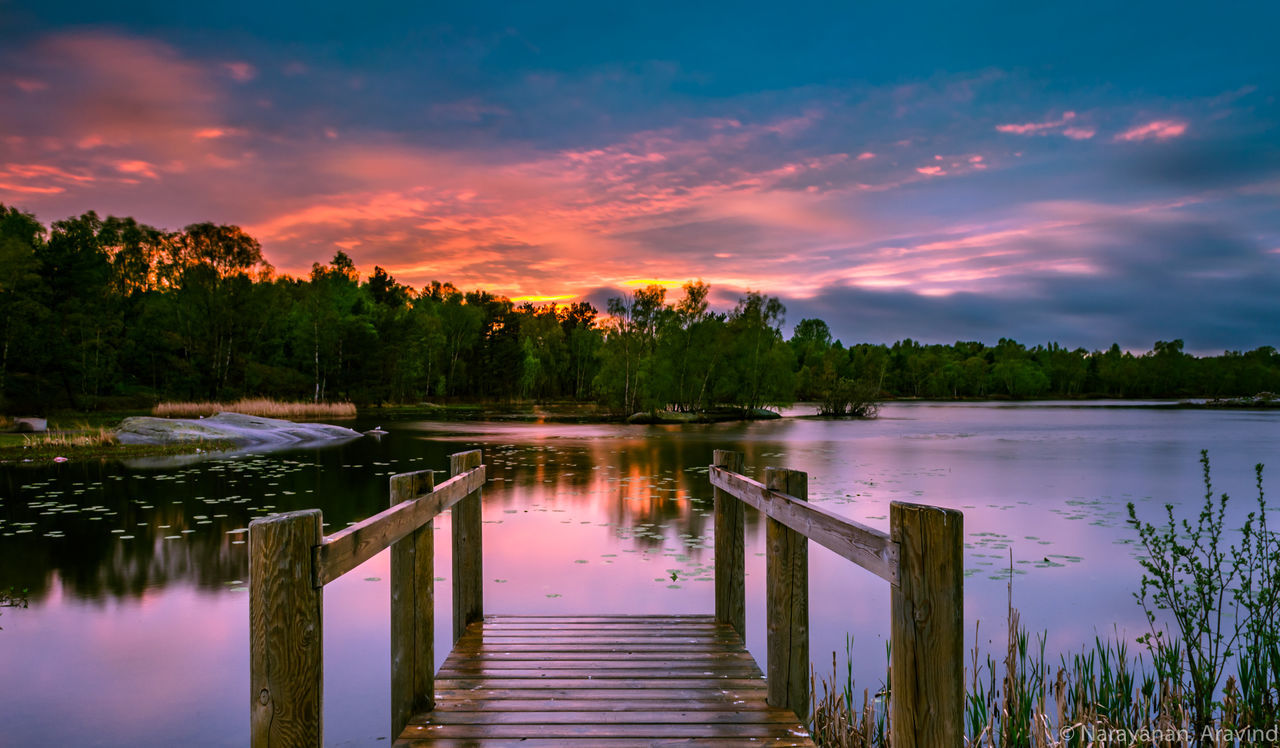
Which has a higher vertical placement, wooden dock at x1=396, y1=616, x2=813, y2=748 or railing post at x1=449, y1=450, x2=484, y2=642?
railing post at x1=449, y1=450, x2=484, y2=642

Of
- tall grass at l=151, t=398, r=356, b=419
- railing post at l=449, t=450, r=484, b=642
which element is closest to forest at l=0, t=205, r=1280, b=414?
tall grass at l=151, t=398, r=356, b=419

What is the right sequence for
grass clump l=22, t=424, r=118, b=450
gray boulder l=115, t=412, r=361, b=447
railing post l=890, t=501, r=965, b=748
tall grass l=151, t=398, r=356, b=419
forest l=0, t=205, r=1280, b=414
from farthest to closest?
forest l=0, t=205, r=1280, b=414 < tall grass l=151, t=398, r=356, b=419 < gray boulder l=115, t=412, r=361, b=447 < grass clump l=22, t=424, r=118, b=450 < railing post l=890, t=501, r=965, b=748

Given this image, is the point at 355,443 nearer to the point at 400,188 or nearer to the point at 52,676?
the point at 400,188

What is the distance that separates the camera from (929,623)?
7.81 ft

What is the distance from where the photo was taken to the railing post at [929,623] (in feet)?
7.71

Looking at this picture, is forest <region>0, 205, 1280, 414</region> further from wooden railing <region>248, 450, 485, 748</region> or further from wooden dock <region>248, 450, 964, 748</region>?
wooden railing <region>248, 450, 485, 748</region>

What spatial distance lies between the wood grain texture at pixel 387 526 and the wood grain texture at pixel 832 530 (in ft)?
6.30

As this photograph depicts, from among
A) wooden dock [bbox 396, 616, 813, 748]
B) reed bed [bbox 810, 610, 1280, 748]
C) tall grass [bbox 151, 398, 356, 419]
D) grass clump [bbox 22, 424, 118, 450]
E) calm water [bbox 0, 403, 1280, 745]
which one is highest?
tall grass [bbox 151, 398, 356, 419]

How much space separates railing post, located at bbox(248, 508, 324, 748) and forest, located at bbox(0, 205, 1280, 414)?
48580mm

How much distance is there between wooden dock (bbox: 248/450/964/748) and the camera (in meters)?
2.39

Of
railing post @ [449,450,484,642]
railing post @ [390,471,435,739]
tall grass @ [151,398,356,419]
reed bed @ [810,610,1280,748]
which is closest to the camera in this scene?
railing post @ [390,471,435,739]

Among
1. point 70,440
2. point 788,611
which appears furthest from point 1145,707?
point 70,440

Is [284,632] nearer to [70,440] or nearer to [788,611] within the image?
[788,611]

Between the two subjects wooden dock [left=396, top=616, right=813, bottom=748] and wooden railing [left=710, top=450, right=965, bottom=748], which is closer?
wooden railing [left=710, top=450, right=965, bottom=748]
